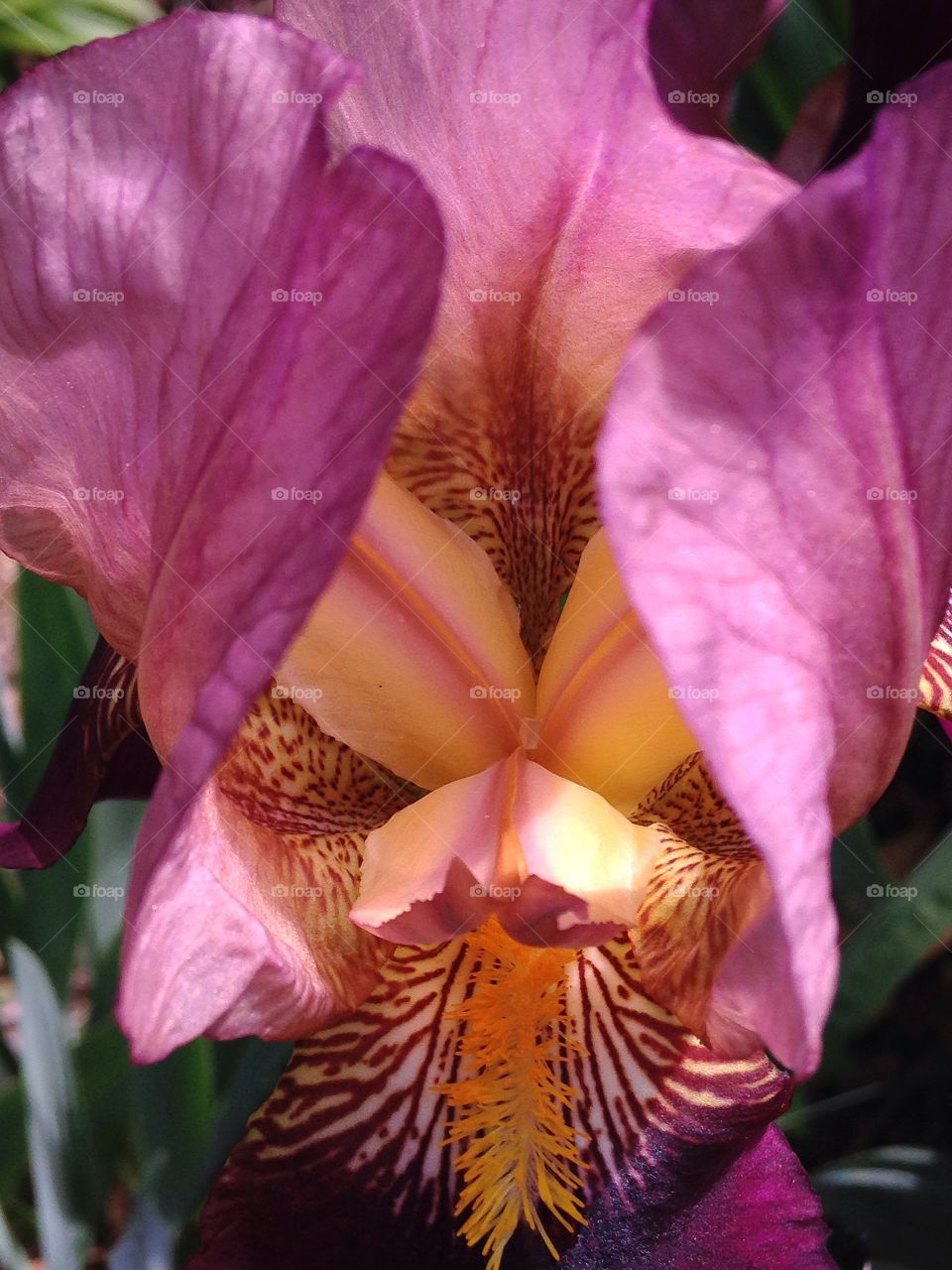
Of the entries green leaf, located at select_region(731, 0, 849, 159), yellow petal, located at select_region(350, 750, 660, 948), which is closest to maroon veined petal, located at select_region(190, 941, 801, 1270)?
yellow petal, located at select_region(350, 750, 660, 948)

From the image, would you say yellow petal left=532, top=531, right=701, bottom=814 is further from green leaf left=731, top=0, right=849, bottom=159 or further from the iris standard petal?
green leaf left=731, top=0, right=849, bottom=159

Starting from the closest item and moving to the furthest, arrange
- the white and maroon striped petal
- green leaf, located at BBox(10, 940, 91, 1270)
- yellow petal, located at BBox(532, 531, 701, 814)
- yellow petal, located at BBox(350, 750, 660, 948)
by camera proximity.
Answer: yellow petal, located at BBox(350, 750, 660, 948) → yellow petal, located at BBox(532, 531, 701, 814) → the white and maroon striped petal → green leaf, located at BBox(10, 940, 91, 1270)

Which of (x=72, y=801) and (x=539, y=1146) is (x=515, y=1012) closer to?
(x=539, y=1146)

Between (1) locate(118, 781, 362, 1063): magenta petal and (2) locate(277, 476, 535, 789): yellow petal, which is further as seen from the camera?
(2) locate(277, 476, 535, 789): yellow petal

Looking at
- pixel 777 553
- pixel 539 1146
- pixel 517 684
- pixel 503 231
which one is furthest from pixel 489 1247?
pixel 503 231

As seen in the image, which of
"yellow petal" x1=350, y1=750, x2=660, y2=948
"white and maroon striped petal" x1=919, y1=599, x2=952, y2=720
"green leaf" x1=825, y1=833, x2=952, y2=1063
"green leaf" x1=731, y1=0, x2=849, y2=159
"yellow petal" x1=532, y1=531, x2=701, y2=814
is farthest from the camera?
"green leaf" x1=731, y1=0, x2=849, y2=159

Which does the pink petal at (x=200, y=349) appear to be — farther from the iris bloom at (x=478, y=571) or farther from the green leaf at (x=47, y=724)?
the green leaf at (x=47, y=724)

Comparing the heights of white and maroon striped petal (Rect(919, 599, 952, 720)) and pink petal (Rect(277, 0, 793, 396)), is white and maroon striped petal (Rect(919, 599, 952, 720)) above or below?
below

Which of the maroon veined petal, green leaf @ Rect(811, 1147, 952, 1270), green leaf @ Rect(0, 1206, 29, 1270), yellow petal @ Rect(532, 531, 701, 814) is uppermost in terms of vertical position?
yellow petal @ Rect(532, 531, 701, 814)
